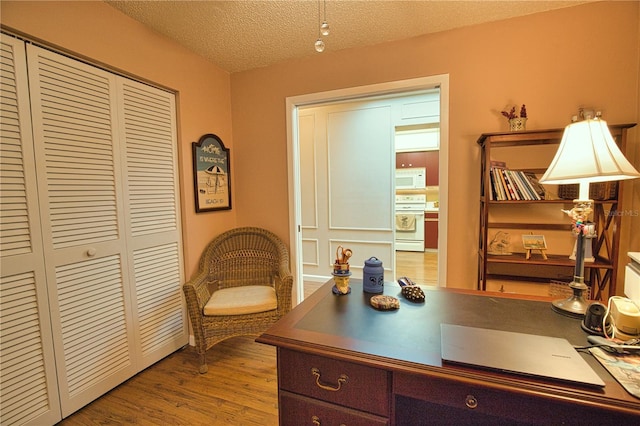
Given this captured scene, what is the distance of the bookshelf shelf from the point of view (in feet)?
5.57

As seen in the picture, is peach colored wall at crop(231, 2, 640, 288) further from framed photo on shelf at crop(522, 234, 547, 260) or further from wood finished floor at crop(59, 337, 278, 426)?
wood finished floor at crop(59, 337, 278, 426)

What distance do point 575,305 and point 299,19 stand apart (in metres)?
2.12

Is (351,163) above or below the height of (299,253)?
above

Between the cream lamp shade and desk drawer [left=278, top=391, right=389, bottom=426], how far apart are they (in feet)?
3.45

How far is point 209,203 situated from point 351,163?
1.90 meters

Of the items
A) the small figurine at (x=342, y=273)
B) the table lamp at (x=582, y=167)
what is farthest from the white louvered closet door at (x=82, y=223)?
the table lamp at (x=582, y=167)

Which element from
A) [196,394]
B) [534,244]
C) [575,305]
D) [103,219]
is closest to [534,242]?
[534,244]

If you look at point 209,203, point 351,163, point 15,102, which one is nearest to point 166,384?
point 209,203

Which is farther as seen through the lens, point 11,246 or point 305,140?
point 305,140

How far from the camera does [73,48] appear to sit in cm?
159

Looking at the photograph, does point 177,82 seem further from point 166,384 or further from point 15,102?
point 166,384

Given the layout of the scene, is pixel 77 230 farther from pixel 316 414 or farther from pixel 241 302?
pixel 316 414

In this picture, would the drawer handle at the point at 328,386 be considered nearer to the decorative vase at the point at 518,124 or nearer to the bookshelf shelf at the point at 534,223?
the bookshelf shelf at the point at 534,223

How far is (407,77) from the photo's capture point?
2.18m
